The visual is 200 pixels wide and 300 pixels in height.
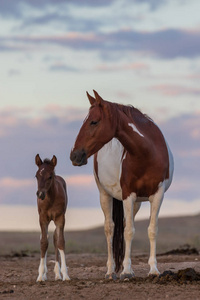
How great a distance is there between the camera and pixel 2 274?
13.3m

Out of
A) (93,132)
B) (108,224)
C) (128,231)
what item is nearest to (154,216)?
(128,231)

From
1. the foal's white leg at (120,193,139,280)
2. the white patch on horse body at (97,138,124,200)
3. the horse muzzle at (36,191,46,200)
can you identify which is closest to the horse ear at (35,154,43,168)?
the horse muzzle at (36,191,46,200)

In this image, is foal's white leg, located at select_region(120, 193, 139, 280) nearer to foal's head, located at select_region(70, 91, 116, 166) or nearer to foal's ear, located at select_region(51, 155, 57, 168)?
foal's head, located at select_region(70, 91, 116, 166)

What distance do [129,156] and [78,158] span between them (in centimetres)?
111

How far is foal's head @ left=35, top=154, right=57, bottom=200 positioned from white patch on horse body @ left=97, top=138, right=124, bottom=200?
1.26m

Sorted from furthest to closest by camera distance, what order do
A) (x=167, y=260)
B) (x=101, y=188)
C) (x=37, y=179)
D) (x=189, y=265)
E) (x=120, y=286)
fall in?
(x=167, y=260)
(x=189, y=265)
(x=101, y=188)
(x=37, y=179)
(x=120, y=286)

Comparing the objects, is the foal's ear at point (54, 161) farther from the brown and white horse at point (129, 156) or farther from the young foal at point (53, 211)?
the brown and white horse at point (129, 156)

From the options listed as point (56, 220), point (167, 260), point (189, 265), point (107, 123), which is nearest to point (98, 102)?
point (107, 123)

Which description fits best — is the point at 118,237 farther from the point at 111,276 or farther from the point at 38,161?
the point at 38,161

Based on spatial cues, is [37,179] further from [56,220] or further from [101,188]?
[101,188]

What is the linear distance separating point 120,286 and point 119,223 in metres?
2.80

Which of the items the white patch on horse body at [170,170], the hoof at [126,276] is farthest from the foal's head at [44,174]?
the white patch on horse body at [170,170]

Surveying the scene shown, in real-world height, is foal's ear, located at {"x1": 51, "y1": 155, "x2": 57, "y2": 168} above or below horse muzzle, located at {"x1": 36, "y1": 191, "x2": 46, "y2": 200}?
above

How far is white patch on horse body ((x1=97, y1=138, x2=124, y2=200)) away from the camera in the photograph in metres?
11.6
